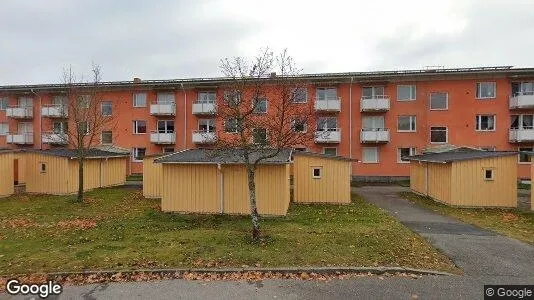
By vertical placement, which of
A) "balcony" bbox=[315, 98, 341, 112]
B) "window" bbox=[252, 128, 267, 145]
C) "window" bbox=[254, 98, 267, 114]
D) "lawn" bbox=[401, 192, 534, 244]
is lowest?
"lawn" bbox=[401, 192, 534, 244]

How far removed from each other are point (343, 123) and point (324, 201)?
15688mm

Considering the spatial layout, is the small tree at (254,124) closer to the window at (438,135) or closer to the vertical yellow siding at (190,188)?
the vertical yellow siding at (190,188)

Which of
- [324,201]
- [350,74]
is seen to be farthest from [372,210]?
[350,74]

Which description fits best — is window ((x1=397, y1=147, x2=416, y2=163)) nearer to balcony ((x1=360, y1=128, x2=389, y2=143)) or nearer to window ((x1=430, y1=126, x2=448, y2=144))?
balcony ((x1=360, y1=128, x2=389, y2=143))

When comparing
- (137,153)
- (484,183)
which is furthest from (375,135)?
(137,153)

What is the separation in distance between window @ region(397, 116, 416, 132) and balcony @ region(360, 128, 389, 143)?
5.85 ft

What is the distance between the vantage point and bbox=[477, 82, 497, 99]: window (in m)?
31.5

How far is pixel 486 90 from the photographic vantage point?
104 feet

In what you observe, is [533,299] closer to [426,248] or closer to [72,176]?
[426,248]

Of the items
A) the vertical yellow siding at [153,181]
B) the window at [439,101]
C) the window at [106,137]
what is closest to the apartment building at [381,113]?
the window at [439,101]

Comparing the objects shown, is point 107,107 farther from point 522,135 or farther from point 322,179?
point 522,135

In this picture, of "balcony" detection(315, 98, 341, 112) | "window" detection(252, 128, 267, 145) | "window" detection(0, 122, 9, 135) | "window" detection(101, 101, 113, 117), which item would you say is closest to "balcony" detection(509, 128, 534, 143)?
"balcony" detection(315, 98, 341, 112)

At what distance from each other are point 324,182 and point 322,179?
0.20m

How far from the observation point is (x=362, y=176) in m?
32.9
